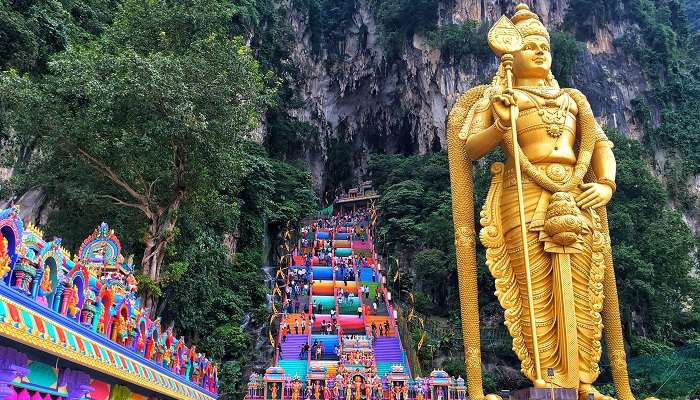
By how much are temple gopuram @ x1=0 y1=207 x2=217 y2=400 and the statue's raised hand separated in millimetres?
3451

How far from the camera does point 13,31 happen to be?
11023mm

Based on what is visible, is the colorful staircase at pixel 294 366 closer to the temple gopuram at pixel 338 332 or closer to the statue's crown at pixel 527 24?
the temple gopuram at pixel 338 332

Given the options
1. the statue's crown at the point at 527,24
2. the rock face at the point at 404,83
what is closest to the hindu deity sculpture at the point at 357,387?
the statue's crown at the point at 527,24

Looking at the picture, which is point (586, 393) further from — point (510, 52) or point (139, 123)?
point (139, 123)

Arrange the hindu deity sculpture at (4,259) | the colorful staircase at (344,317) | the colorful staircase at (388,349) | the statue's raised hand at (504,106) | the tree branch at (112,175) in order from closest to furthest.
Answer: the hindu deity sculpture at (4,259), the statue's raised hand at (504,106), the tree branch at (112,175), the colorful staircase at (344,317), the colorful staircase at (388,349)

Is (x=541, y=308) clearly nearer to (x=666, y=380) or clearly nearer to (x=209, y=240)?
(x=666, y=380)

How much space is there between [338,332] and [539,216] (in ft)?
29.7

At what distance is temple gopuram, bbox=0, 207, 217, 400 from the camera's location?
9.37 ft

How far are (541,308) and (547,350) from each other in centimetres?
36

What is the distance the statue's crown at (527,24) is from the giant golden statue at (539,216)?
0.01 metres

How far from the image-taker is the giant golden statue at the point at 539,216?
16.6 ft

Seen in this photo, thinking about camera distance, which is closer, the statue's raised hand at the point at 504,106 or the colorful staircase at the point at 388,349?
the statue's raised hand at the point at 504,106

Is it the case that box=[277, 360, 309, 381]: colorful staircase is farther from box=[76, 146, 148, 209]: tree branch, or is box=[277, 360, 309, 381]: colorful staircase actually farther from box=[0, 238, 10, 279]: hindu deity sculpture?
box=[0, 238, 10, 279]: hindu deity sculpture

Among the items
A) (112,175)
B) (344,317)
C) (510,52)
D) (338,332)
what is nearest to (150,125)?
(112,175)
